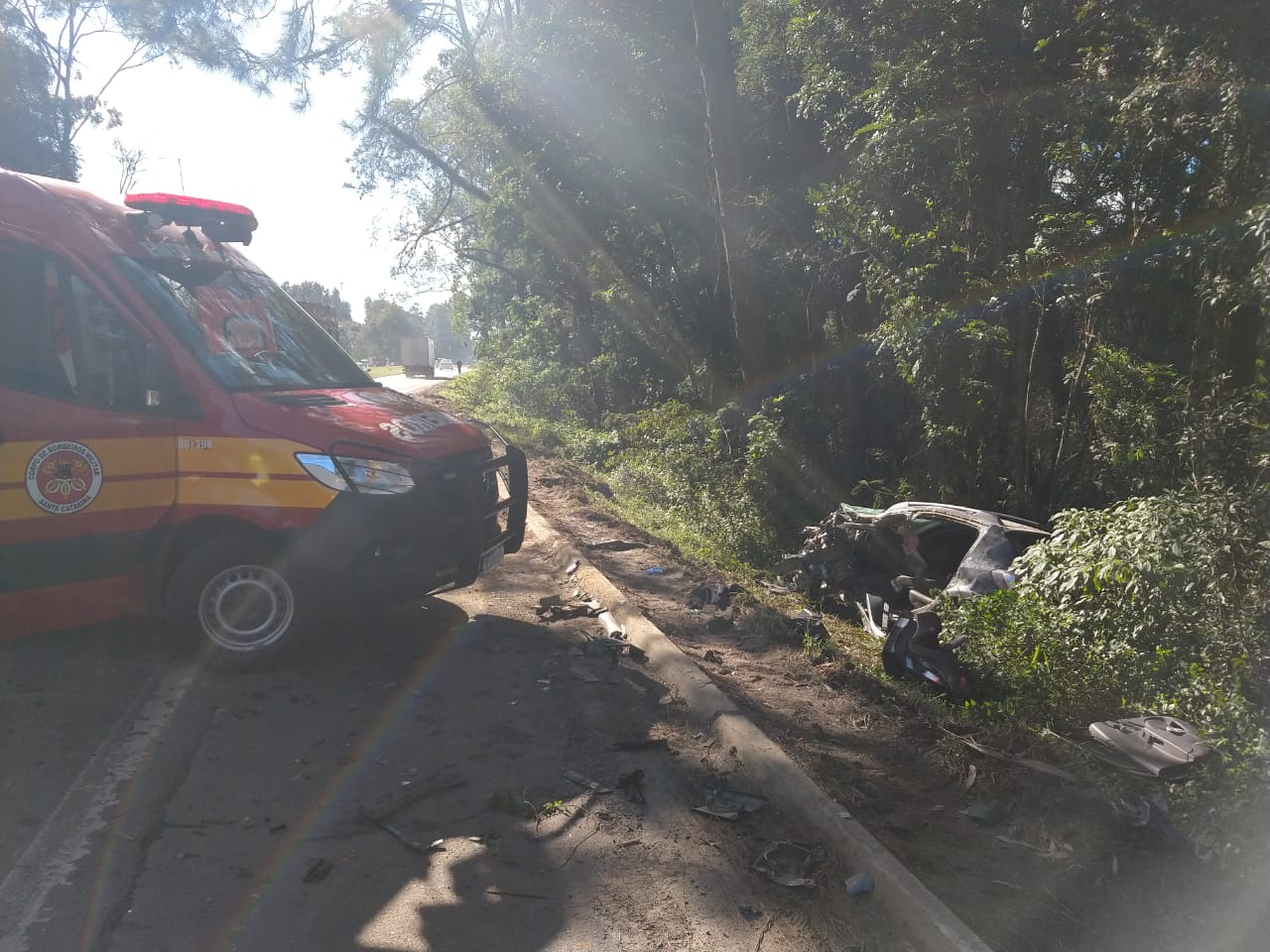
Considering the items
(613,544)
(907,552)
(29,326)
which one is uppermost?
(29,326)

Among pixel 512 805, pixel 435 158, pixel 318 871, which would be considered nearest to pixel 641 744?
pixel 512 805

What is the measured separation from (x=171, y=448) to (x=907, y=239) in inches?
263

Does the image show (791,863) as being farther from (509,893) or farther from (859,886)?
(509,893)

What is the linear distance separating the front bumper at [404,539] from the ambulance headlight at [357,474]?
0.05 m

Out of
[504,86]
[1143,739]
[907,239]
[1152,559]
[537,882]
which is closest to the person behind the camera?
[537,882]

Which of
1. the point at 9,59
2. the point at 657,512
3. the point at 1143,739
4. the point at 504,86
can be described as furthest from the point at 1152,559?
the point at 9,59

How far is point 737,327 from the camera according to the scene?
13422 millimetres

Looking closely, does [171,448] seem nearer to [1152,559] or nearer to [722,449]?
[1152,559]

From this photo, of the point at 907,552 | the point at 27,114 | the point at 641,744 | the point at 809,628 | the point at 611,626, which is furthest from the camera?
the point at 27,114

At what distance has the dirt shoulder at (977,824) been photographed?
10.8ft

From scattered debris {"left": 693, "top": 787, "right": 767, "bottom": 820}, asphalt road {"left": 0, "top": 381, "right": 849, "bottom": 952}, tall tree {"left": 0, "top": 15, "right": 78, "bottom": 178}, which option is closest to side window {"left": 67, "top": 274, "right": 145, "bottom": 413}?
asphalt road {"left": 0, "top": 381, "right": 849, "bottom": 952}

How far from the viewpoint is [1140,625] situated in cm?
463

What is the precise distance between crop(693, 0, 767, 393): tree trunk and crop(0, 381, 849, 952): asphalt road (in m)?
7.86

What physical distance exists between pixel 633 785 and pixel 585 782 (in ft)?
0.76
